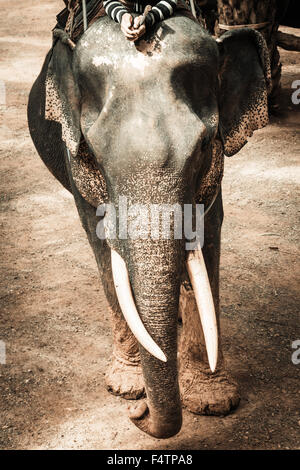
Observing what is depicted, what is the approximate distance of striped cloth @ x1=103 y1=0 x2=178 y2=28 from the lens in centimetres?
187

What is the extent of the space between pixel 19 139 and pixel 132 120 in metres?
3.97

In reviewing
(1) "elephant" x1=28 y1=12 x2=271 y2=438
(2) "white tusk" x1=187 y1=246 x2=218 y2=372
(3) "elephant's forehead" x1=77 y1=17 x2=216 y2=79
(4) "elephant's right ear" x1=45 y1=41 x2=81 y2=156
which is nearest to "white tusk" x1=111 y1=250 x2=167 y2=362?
(1) "elephant" x1=28 y1=12 x2=271 y2=438

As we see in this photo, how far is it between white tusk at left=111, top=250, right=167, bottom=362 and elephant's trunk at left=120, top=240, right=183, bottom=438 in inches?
0.8

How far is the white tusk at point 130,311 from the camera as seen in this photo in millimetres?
1848

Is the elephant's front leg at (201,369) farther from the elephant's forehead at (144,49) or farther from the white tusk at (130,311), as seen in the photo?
the elephant's forehead at (144,49)

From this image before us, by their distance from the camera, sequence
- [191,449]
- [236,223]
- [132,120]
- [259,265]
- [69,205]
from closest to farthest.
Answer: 1. [132,120]
2. [191,449]
3. [259,265]
4. [236,223]
5. [69,205]

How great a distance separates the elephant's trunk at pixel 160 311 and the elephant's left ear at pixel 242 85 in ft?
1.91

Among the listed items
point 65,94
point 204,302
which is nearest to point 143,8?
point 65,94

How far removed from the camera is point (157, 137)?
5.79 ft

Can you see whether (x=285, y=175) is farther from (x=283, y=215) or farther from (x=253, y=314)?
(x=253, y=314)

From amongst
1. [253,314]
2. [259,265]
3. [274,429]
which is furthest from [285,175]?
[274,429]

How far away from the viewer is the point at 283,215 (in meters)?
4.21

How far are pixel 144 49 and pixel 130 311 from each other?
71 centimetres

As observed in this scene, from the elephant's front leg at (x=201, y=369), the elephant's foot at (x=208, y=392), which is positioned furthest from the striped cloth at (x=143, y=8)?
the elephant's foot at (x=208, y=392)
